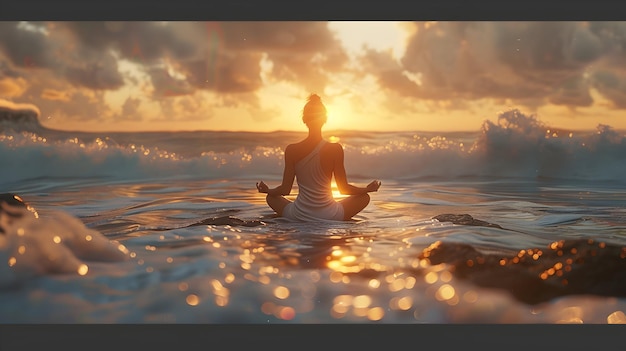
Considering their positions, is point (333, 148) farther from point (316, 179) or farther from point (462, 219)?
point (462, 219)

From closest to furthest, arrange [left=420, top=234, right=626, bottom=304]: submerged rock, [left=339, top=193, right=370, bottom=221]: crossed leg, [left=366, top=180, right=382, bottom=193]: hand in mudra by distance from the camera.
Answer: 1. [left=420, top=234, right=626, bottom=304]: submerged rock
2. [left=366, top=180, right=382, bottom=193]: hand in mudra
3. [left=339, top=193, right=370, bottom=221]: crossed leg

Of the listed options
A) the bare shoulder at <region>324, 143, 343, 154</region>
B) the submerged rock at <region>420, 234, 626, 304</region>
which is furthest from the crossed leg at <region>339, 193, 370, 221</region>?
the submerged rock at <region>420, 234, 626, 304</region>

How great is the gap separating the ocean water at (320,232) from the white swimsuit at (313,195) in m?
0.12

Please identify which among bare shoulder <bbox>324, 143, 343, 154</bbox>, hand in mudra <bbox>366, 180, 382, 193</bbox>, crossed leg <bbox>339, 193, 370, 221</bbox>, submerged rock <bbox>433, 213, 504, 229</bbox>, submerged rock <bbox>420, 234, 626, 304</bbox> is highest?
bare shoulder <bbox>324, 143, 343, 154</bbox>

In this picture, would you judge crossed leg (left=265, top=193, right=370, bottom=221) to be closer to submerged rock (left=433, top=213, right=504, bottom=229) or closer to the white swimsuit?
the white swimsuit

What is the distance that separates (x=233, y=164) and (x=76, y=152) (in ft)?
4.46

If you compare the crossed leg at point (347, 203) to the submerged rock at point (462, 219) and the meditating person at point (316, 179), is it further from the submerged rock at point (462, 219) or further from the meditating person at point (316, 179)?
the submerged rock at point (462, 219)

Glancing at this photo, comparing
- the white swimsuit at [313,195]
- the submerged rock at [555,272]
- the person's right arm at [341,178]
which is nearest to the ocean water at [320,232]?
the submerged rock at [555,272]

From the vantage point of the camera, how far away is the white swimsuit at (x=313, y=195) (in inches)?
194

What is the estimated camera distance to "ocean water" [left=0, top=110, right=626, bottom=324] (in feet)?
12.2

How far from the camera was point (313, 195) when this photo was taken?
16.4 feet

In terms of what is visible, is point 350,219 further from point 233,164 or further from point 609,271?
point 609,271

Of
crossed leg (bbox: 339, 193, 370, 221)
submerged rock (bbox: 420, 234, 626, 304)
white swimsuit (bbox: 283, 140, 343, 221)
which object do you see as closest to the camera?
submerged rock (bbox: 420, 234, 626, 304)

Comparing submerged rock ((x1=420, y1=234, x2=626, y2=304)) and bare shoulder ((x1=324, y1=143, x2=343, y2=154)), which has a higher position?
bare shoulder ((x1=324, y1=143, x2=343, y2=154))
